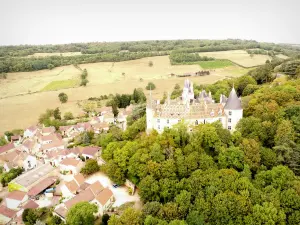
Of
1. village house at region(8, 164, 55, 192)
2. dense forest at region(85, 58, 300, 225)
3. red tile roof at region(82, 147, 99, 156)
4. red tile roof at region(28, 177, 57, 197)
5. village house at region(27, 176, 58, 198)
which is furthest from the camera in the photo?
red tile roof at region(82, 147, 99, 156)

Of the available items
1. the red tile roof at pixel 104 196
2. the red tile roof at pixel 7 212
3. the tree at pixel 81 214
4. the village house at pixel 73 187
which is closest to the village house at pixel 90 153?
the village house at pixel 73 187

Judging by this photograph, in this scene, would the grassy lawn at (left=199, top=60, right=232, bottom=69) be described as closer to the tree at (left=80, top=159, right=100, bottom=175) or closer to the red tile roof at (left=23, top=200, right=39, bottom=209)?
the tree at (left=80, top=159, right=100, bottom=175)

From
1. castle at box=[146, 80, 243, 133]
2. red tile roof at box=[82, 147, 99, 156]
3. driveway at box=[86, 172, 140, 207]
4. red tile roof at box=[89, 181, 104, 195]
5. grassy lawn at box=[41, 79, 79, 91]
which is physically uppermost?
castle at box=[146, 80, 243, 133]

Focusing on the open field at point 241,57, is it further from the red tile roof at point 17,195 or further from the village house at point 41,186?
the red tile roof at point 17,195

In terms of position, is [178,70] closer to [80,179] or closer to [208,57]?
[208,57]

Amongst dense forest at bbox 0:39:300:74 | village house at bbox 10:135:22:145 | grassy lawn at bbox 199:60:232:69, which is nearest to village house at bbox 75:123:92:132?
village house at bbox 10:135:22:145

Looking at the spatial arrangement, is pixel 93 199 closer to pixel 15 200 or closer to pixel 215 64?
pixel 15 200

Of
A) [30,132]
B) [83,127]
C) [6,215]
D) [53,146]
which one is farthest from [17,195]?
[83,127]
